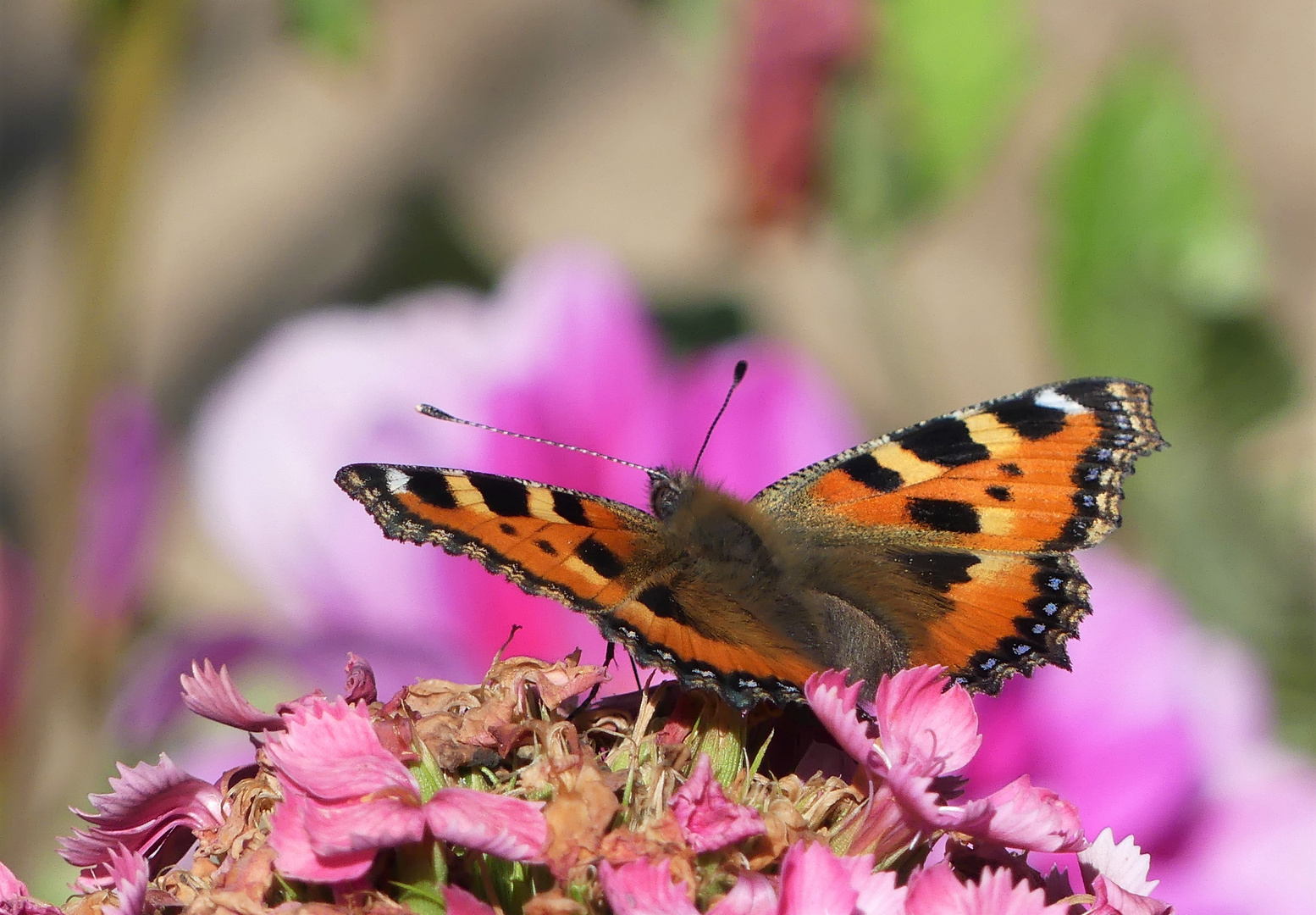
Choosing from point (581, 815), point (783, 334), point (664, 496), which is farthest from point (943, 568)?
point (783, 334)

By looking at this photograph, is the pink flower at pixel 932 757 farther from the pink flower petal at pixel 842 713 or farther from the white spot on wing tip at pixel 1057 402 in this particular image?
the white spot on wing tip at pixel 1057 402

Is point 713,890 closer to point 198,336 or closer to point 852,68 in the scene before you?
point 852,68

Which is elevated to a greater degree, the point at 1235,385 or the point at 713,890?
the point at 1235,385

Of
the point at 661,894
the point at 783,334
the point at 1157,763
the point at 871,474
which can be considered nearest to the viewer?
the point at 661,894

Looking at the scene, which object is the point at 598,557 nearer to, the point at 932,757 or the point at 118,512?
the point at 932,757

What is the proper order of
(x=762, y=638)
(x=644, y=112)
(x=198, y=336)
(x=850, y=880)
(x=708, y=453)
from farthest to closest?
1. (x=644, y=112)
2. (x=198, y=336)
3. (x=708, y=453)
4. (x=762, y=638)
5. (x=850, y=880)

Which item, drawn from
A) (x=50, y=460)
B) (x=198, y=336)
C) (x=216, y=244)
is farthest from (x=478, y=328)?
(x=216, y=244)
